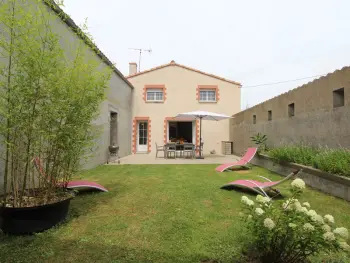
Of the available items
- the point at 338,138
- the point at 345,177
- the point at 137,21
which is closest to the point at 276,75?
the point at 137,21

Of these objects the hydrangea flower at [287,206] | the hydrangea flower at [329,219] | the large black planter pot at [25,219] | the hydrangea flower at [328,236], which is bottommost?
the large black planter pot at [25,219]

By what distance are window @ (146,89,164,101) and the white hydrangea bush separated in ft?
38.1

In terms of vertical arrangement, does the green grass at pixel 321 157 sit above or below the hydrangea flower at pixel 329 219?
above

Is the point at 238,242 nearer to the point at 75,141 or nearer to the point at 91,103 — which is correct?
the point at 75,141

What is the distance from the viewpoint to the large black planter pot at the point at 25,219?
2.15 metres

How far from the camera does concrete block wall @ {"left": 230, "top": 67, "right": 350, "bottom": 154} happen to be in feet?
13.9

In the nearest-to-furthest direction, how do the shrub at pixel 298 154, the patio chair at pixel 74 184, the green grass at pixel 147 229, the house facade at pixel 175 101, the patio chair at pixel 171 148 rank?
1. the green grass at pixel 147 229
2. the patio chair at pixel 74 184
3. the shrub at pixel 298 154
4. the patio chair at pixel 171 148
5. the house facade at pixel 175 101

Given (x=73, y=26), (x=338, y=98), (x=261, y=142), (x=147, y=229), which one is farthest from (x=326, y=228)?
(x=261, y=142)

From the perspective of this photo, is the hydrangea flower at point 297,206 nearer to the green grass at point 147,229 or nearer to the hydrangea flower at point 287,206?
the hydrangea flower at point 287,206

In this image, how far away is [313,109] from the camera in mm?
5168

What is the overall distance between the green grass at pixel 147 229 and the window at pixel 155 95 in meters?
9.36

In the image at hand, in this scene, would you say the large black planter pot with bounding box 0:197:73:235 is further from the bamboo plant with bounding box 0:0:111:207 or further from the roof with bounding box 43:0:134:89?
the roof with bounding box 43:0:134:89

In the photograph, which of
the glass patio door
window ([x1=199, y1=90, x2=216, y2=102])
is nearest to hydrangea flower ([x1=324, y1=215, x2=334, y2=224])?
the glass patio door

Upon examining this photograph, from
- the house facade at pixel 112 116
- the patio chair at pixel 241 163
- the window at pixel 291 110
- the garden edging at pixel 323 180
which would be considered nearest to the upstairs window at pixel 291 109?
the window at pixel 291 110
